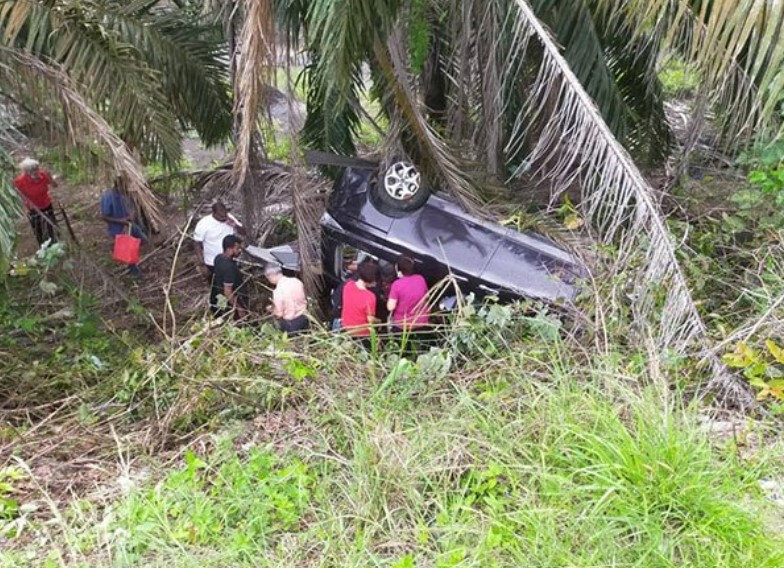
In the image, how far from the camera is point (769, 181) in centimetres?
577

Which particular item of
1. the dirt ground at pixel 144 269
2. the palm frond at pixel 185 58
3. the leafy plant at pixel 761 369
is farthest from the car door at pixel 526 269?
the palm frond at pixel 185 58

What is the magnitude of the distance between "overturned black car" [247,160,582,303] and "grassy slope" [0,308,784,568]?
1.89 metres

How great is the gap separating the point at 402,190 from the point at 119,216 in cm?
362

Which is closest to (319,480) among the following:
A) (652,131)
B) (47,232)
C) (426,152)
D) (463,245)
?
(463,245)

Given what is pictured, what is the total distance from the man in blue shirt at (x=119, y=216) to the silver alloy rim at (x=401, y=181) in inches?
122

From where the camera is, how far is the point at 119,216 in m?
8.88

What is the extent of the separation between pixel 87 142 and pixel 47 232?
3.16 meters

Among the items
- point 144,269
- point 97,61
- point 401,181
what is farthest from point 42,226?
point 401,181

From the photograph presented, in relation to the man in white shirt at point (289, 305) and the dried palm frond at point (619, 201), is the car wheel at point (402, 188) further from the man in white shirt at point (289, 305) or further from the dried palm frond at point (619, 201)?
the dried palm frond at point (619, 201)

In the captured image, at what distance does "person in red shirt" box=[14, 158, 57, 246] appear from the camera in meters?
8.67

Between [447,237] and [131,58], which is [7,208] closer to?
[131,58]

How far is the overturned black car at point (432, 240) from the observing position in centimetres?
643

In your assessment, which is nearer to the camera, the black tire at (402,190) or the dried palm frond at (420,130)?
the dried palm frond at (420,130)

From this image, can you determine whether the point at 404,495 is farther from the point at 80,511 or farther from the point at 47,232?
the point at 47,232
